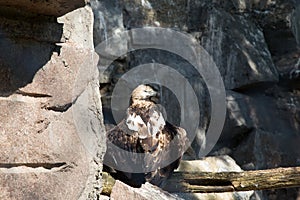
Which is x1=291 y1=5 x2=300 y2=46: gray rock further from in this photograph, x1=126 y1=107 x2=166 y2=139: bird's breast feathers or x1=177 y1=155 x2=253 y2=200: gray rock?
x1=126 y1=107 x2=166 y2=139: bird's breast feathers

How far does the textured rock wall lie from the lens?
7.70 m

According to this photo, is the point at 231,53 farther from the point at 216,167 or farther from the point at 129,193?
the point at 129,193

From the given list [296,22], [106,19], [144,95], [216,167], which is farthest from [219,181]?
[296,22]

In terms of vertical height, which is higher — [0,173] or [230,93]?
[0,173]

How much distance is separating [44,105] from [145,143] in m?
1.49

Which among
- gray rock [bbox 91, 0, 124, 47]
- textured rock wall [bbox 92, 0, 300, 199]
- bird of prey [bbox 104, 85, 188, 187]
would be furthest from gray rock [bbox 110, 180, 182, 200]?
gray rock [bbox 91, 0, 124, 47]

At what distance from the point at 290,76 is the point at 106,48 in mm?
2892

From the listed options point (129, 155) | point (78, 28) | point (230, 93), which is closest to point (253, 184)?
point (129, 155)

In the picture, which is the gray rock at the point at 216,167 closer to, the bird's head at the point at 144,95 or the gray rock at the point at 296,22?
the bird's head at the point at 144,95

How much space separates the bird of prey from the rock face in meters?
1.02

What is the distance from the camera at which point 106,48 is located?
288 inches

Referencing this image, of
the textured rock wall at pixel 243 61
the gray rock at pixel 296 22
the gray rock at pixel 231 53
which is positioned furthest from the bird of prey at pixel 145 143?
the gray rock at pixel 296 22

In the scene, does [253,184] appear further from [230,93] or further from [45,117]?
[230,93]

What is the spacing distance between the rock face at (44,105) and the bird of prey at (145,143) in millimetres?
1021
